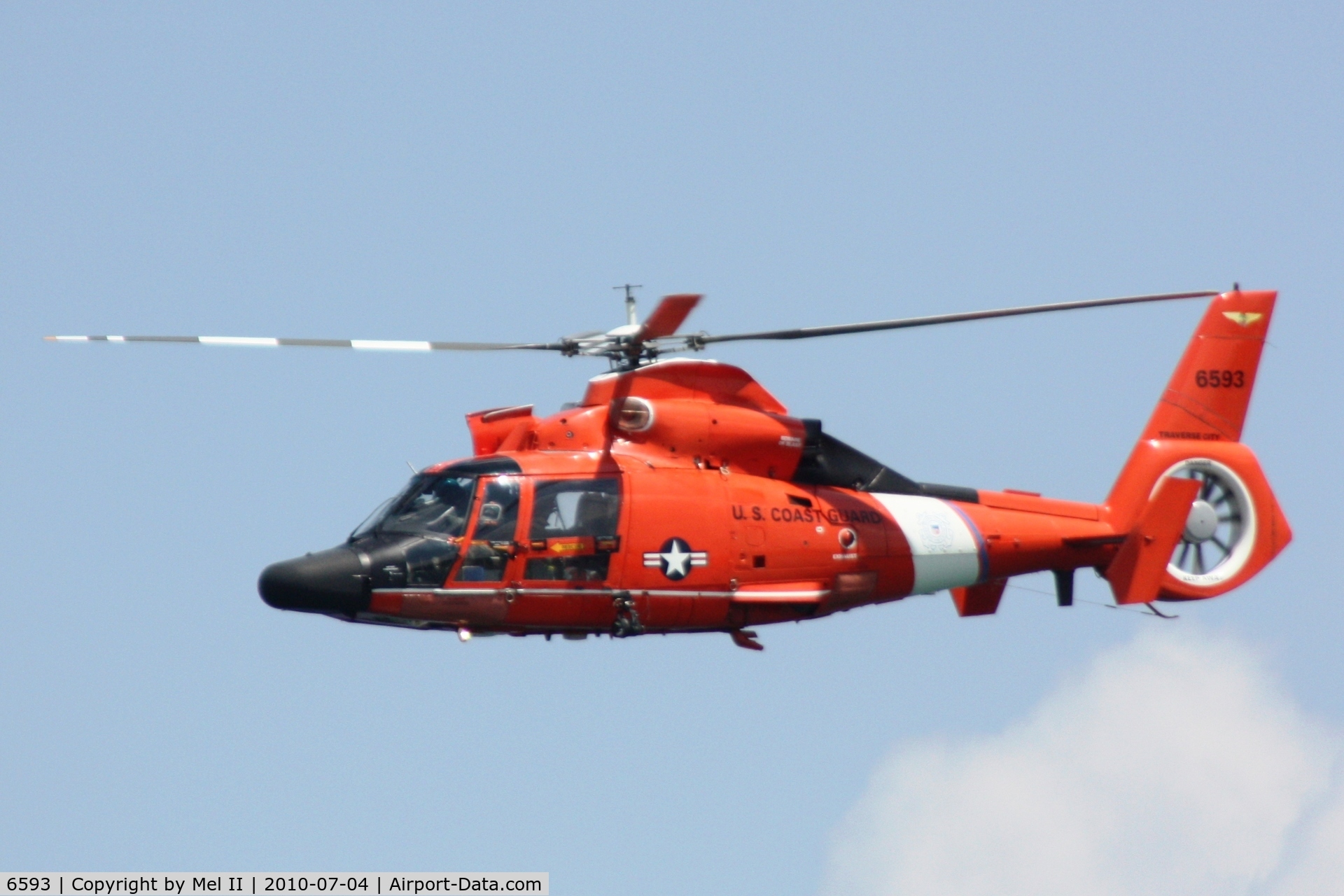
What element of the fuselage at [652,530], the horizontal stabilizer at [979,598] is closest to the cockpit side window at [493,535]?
the fuselage at [652,530]

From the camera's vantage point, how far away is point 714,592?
76.6ft

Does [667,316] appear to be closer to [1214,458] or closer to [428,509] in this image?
[428,509]

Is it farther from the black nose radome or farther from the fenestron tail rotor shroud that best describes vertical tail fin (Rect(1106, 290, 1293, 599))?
the black nose radome

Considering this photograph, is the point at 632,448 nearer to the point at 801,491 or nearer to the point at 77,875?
the point at 801,491

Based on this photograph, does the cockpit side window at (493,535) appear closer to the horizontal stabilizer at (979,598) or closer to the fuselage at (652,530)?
the fuselage at (652,530)

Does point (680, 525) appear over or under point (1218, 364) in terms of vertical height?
under

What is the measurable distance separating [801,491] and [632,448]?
2287 millimetres

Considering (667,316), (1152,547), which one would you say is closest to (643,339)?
(667,316)

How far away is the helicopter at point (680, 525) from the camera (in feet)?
73.3

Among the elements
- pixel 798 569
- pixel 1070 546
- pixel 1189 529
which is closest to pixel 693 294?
pixel 798 569

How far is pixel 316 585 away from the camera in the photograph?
2194 cm

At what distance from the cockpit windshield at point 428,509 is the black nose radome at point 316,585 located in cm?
76

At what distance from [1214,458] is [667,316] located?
9481 mm

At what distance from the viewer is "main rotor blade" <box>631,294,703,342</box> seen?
2216cm
